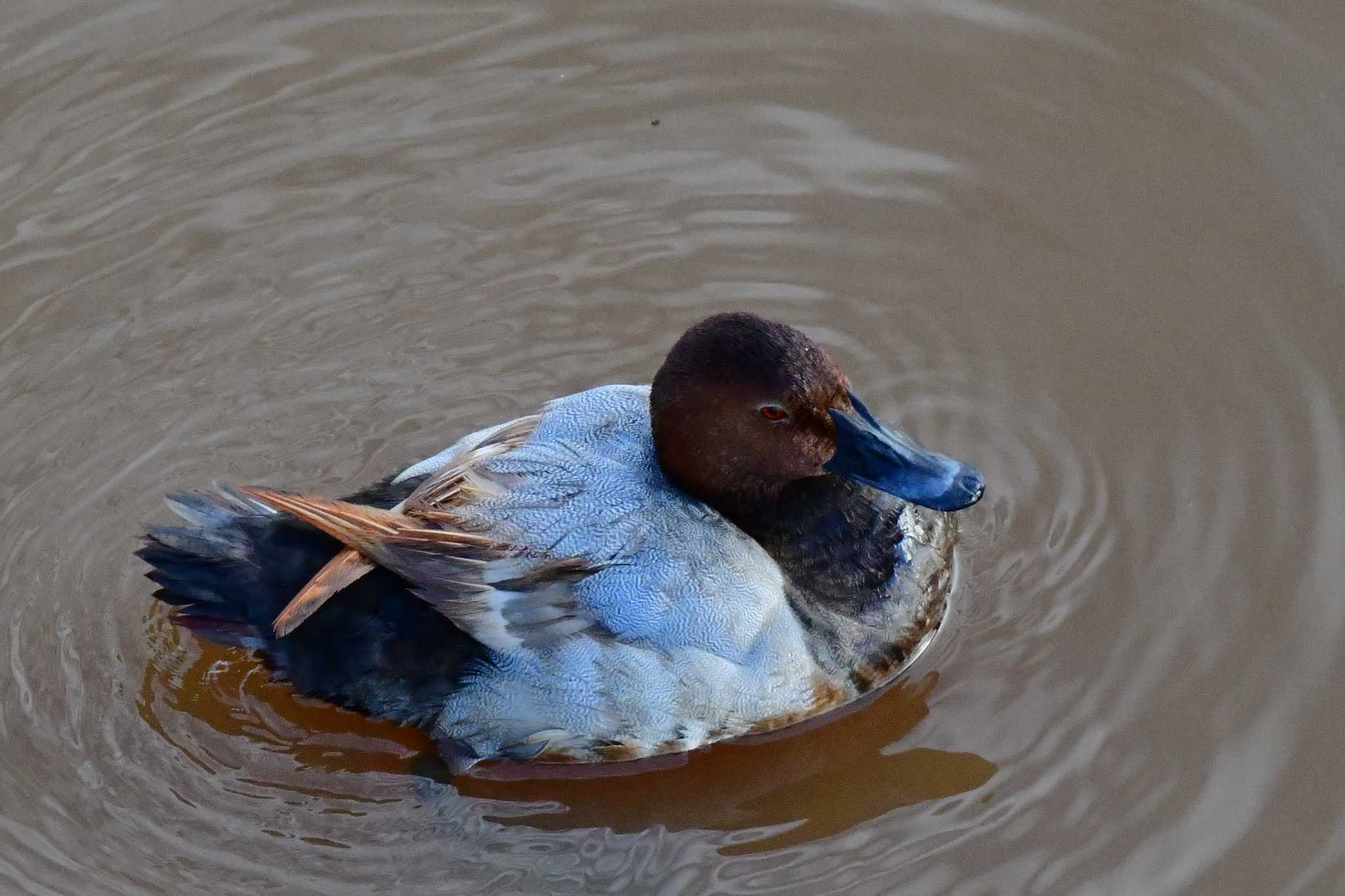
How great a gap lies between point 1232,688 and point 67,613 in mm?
3786

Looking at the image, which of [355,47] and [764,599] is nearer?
[764,599]

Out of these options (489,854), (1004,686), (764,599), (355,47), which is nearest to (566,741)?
(489,854)

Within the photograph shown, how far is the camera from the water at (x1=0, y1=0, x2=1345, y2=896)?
5.05 meters

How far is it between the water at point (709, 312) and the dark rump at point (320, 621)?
37 cm

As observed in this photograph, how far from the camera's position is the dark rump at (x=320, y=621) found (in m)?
5.02

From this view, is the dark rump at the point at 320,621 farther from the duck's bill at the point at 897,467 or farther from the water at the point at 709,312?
the duck's bill at the point at 897,467

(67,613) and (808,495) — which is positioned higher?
(808,495)

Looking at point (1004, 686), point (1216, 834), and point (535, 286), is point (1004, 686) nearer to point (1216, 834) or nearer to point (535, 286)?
point (1216, 834)

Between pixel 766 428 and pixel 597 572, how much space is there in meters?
0.70

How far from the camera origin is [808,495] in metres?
5.41

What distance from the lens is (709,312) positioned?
673 cm

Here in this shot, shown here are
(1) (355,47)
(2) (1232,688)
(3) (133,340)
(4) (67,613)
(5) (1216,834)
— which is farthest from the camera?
(1) (355,47)

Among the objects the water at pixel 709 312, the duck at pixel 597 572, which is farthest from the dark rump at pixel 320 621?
the water at pixel 709 312

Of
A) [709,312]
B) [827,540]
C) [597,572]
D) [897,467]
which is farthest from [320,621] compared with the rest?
[709,312]
